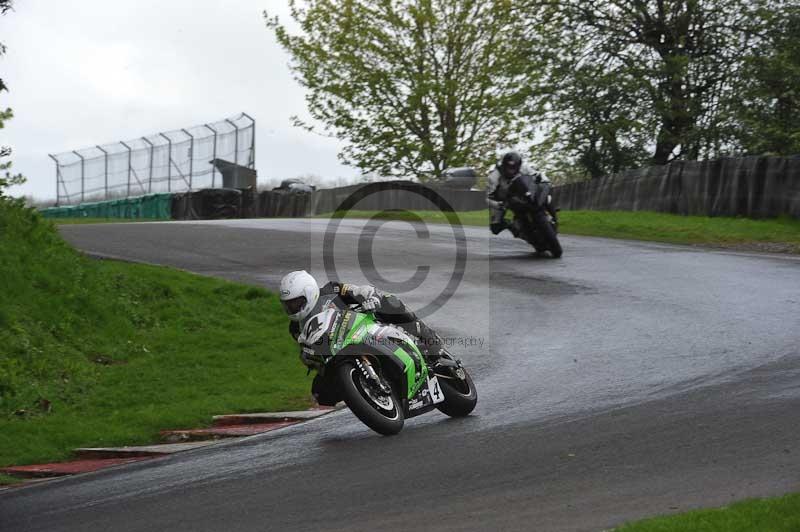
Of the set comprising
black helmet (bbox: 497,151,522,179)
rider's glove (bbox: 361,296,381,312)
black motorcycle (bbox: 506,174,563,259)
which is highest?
black helmet (bbox: 497,151,522,179)

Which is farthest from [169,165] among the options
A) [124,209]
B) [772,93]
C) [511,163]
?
[511,163]

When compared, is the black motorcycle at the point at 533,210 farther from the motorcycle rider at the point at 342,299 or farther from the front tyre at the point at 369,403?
the front tyre at the point at 369,403

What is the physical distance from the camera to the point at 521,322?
13.3 metres

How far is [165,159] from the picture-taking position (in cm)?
3931

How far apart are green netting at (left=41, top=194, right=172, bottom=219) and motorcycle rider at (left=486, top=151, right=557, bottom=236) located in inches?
849

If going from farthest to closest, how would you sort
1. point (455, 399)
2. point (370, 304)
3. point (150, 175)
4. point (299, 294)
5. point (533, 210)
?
point (150, 175) < point (533, 210) < point (455, 399) < point (370, 304) < point (299, 294)

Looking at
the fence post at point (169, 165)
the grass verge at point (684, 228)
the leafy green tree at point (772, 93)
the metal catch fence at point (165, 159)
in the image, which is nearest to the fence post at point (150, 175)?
the metal catch fence at point (165, 159)

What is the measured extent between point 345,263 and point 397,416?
11346mm

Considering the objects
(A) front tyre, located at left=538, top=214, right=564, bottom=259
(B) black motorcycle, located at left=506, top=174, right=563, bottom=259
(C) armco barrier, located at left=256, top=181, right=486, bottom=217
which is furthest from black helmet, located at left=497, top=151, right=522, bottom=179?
(C) armco barrier, located at left=256, top=181, right=486, bottom=217

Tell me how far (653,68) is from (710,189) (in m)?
12.3

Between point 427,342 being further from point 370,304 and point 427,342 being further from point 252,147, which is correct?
point 252,147

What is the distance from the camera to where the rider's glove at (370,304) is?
8.52 m

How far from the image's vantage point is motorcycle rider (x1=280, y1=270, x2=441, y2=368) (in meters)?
8.26

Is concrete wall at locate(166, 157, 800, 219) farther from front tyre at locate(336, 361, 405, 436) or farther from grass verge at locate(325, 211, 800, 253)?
front tyre at locate(336, 361, 405, 436)
